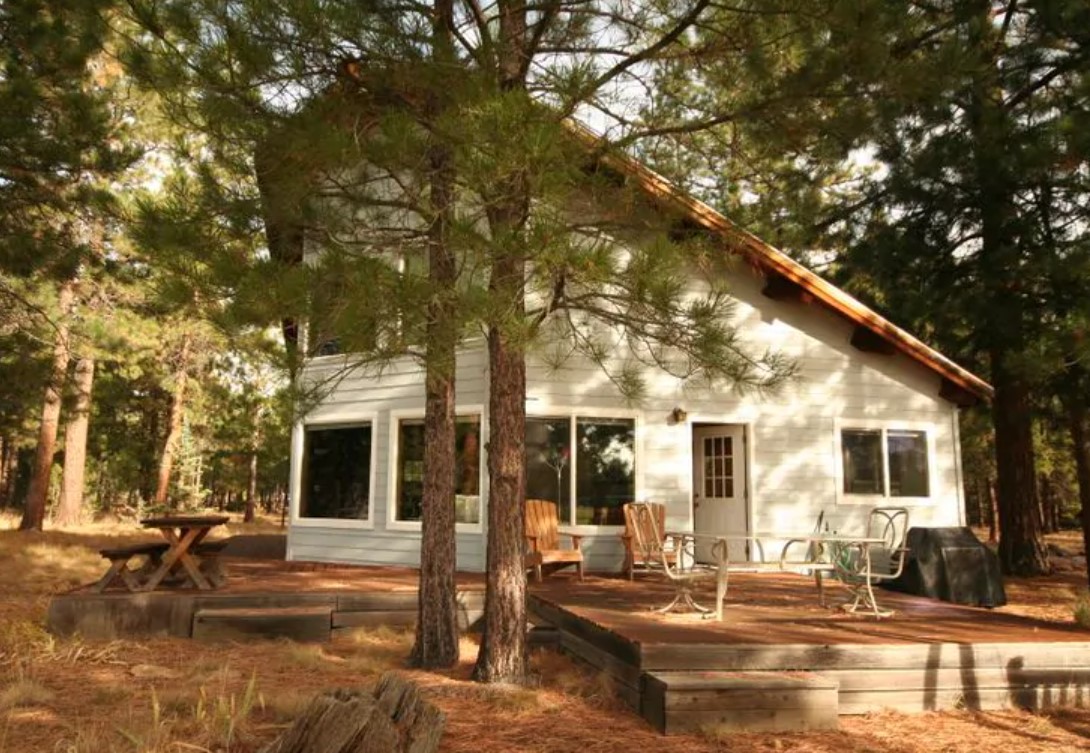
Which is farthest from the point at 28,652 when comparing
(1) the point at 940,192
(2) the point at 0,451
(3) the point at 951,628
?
(2) the point at 0,451

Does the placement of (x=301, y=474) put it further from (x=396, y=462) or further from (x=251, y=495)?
(x=251, y=495)

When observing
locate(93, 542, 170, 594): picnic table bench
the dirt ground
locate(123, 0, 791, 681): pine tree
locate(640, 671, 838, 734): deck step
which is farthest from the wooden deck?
locate(93, 542, 170, 594): picnic table bench

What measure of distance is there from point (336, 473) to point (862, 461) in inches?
268

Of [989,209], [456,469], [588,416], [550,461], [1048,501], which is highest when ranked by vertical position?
[989,209]

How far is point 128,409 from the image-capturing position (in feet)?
88.1

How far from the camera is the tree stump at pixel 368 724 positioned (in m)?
3.31

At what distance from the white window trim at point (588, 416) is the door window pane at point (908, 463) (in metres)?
3.39

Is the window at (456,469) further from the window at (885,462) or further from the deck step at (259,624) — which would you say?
the window at (885,462)

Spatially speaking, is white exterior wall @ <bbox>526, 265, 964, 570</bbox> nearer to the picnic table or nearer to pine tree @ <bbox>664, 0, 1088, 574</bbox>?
pine tree @ <bbox>664, 0, 1088, 574</bbox>

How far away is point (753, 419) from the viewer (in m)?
9.99

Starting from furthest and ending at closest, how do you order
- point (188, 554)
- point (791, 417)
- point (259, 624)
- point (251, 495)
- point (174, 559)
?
point (251, 495) → point (791, 417) → point (188, 554) → point (174, 559) → point (259, 624)

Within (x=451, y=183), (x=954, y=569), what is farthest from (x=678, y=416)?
(x=451, y=183)

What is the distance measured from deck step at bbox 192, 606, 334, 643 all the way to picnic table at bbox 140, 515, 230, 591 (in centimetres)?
63

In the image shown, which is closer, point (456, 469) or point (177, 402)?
point (456, 469)
